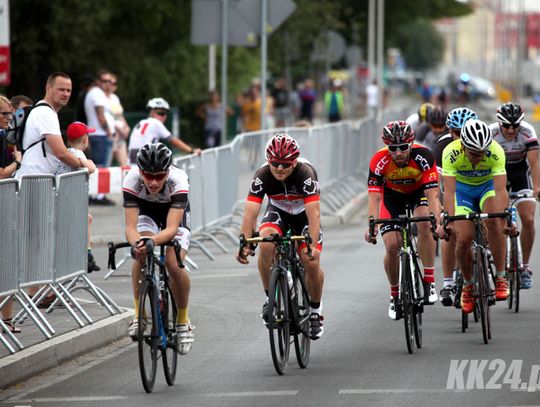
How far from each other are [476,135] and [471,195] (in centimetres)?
88

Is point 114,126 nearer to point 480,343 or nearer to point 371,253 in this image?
point 371,253

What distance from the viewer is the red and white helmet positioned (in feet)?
37.0

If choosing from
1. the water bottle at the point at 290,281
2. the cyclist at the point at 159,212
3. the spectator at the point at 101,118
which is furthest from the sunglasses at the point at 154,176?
the spectator at the point at 101,118

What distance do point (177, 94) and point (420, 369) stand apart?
3253 centimetres

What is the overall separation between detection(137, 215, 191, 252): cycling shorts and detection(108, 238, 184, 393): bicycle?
0.20 metres

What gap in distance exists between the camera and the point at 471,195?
1338cm

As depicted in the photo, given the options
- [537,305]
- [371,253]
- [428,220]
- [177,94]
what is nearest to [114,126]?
[371,253]

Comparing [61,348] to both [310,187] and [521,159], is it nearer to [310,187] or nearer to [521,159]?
[310,187]

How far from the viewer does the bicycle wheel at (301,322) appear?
11234 mm

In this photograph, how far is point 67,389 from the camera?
34.9ft

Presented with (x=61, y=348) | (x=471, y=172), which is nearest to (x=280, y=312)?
(x=61, y=348)

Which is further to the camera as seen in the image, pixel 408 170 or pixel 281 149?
pixel 408 170

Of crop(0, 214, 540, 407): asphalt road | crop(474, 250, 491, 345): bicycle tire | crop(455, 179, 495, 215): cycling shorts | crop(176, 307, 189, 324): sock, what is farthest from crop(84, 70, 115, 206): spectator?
crop(176, 307, 189, 324): sock

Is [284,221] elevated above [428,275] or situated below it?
above
